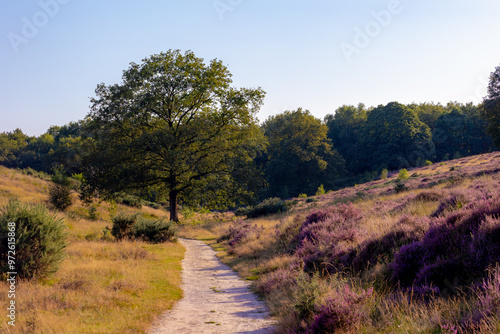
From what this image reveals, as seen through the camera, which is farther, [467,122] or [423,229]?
[467,122]

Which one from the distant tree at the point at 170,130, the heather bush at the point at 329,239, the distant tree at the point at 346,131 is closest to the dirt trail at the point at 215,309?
the heather bush at the point at 329,239

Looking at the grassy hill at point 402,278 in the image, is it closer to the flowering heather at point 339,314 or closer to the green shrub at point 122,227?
the flowering heather at point 339,314

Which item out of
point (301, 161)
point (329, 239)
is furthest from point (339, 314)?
point (301, 161)

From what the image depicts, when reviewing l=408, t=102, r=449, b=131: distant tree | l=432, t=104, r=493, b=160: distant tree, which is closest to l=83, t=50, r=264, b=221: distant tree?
l=432, t=104, r=493, b=160: distant tree

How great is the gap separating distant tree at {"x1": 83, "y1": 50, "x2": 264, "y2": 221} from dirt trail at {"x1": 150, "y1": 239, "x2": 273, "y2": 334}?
15.5 metres

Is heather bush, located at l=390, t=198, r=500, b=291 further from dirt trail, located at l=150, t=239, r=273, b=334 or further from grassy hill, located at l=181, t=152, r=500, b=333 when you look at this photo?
dirt trail, located at l=150, t=239, r=273, b=334

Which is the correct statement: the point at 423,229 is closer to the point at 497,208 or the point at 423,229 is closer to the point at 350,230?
the point at 497,208

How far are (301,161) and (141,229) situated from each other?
2033 inches

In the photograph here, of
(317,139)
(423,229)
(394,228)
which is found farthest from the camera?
(317,139)

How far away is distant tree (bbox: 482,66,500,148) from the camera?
36156 millimetres

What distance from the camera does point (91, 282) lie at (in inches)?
339

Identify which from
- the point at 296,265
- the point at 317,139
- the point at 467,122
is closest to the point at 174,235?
the point at 296,265

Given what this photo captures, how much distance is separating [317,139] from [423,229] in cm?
6340

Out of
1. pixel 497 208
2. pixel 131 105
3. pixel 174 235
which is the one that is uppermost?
pixel 131 105
